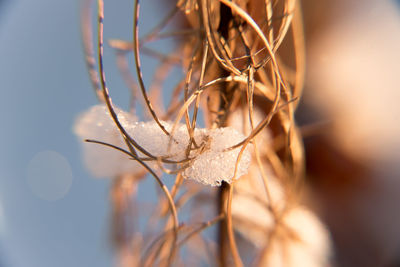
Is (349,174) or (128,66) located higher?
(128,66)

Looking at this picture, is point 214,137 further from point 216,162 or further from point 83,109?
point 83,109

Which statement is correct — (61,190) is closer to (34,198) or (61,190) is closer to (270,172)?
(34,198)

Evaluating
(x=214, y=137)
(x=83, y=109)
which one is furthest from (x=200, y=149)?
(x=83, y=109)

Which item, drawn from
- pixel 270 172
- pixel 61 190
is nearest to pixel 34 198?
pixel 61 190
